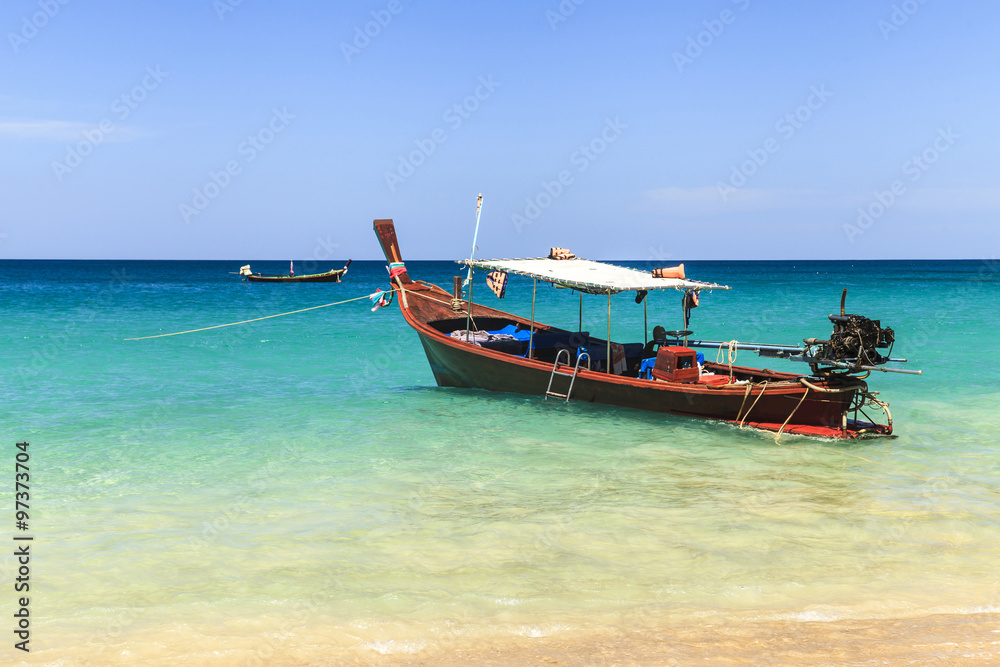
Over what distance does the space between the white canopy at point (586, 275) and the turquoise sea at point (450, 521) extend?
2.21 m

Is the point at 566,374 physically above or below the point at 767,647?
above

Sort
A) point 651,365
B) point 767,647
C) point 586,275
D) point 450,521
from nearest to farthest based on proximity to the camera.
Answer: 1. point 767,647
2. point 450,521
3. point 651,365
4. point 586,275

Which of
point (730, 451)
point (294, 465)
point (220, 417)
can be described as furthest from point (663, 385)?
point (220, 417)

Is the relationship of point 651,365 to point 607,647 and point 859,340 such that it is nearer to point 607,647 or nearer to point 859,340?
point 859,340

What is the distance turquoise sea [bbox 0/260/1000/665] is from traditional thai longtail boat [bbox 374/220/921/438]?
362 millimetres

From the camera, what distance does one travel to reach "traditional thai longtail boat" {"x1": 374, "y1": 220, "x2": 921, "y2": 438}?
10.9 meters

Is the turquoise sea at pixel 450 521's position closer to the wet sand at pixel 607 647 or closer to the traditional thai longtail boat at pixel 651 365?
the wet sand at pixel 607 647

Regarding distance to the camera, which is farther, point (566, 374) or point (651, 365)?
point (651, 365)

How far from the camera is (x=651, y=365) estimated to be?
13.2 meters

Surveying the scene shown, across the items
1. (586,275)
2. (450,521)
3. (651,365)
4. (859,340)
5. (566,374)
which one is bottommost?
(450,521)

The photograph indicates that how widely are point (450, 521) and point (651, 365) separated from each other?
646 centimetres

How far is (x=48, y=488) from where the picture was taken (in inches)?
352

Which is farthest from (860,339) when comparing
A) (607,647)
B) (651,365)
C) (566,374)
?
(607,647)

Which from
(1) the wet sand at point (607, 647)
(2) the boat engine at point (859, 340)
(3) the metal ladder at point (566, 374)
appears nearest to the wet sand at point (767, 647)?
(1) the wet sand at point (607, 647)
